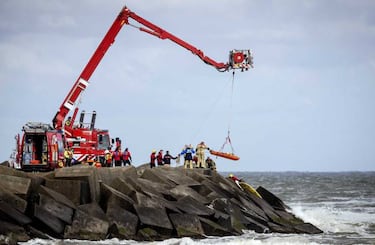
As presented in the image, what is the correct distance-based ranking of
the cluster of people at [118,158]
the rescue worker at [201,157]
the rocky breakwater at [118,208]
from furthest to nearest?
the rescue worker at [201,157]
the cluster of people at [118,158]
the rocky breakwater at [118,208]

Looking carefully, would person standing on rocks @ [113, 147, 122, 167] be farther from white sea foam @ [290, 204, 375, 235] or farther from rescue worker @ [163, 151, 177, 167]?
white sea foam @ [290, 204, 375, 235]

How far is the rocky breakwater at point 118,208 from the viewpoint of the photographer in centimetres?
2198

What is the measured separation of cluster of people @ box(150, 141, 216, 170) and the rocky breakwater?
18.2 ft

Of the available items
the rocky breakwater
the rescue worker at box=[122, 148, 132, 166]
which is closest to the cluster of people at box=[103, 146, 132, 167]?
the rescue worker at box=[122, 148, 132, 166]

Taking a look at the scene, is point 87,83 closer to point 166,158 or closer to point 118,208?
point 166,158

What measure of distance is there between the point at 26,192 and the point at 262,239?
27.0 ft

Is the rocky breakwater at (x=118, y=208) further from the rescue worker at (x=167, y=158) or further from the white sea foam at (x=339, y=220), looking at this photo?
the rescue worker at (x=167, y=158)

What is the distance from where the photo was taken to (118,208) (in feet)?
76.3

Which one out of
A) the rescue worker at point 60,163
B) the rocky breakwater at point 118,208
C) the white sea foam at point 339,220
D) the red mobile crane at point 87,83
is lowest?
the white sea foam at point 339,220

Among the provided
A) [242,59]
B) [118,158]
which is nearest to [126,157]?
[118,158]

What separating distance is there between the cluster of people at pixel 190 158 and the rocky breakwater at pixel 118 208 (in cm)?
554

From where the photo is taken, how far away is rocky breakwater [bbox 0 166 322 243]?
2198cm

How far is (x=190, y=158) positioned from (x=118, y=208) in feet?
38.1

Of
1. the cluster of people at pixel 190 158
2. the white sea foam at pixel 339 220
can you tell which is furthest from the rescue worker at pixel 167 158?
the white sea foam at pixel 339 220
